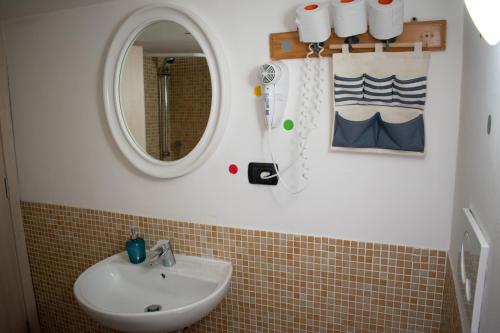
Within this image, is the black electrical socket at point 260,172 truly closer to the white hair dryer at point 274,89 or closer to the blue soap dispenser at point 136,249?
the white hair dryer at point 274,89

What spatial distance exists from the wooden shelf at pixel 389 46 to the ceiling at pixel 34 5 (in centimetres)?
95

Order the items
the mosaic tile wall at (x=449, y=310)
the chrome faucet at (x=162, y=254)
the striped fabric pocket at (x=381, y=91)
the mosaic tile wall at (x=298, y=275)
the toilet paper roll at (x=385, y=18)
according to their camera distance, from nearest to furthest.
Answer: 1. the mosaic tile wall at (x=449, y=310)
2. the toilet paper roll at (x=385, y=18)
3. the striped fabric pocket at (x=381, y=91)
4. the mosaic tile wall at (x=298, y=275)
5. the chrome faucet at (x=162, y=254)

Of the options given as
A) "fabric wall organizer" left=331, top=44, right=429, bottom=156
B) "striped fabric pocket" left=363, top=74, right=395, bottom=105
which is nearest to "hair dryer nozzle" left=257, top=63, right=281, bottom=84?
"fabric wall organizer" left=331, top=44, right=429, bottom=156

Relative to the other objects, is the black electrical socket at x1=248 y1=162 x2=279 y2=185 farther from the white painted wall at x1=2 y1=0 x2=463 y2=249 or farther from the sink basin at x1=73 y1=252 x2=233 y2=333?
the sink basin at x1=73 y1=252 x2=233 y2=333

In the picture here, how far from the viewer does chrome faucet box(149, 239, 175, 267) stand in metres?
1.49

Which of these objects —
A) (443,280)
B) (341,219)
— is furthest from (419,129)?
(443,280)

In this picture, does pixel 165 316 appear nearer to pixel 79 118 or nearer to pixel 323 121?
pixel 323 121

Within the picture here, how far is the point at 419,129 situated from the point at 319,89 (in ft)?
1.29

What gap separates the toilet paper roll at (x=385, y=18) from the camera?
41.0 inches

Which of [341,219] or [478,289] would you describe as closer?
[478,289]

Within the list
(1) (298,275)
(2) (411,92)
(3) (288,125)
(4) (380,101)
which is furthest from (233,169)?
(2) (411,92)

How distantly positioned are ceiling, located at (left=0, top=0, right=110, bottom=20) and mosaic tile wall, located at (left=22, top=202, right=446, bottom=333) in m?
1.07

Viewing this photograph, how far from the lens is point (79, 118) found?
1.73 m

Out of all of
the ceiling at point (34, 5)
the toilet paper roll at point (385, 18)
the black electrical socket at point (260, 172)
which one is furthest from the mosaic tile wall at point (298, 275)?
the ceiling at point (34, 5)
